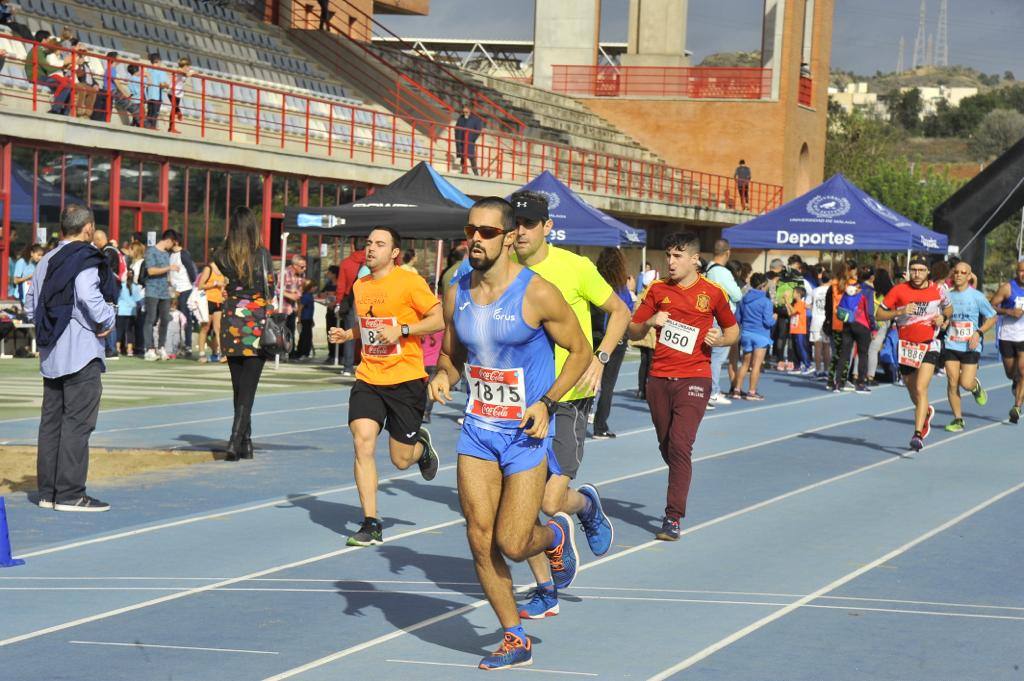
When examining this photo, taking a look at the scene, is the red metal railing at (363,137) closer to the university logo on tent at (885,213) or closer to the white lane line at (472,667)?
the university logo on tent at (885,213)

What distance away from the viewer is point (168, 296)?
74.0 ft

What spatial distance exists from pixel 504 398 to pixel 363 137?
94.3ft

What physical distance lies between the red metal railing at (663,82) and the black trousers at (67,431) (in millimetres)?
44716

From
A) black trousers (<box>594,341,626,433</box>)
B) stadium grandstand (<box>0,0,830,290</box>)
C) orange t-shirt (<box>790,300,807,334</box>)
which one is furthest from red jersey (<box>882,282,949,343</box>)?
stadium grandstand (<box>0,0,830,290</box>)

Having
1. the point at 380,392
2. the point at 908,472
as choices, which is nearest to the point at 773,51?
the point at 908,472

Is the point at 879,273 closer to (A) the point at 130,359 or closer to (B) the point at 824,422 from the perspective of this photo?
(B) the point at 824,422

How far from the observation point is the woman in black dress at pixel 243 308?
1199 centimetres

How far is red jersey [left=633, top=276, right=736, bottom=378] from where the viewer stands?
9906mm

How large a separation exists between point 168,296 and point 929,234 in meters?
13.1

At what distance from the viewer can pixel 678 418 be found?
9.82m

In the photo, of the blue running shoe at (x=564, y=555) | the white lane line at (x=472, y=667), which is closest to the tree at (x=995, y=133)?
the blue running shoe at (x=564, y=555)

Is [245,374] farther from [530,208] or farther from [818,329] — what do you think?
[818,329]

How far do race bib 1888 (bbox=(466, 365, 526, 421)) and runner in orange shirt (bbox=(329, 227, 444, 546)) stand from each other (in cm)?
287

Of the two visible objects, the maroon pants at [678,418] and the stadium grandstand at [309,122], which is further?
the stadium grandstand at [309,122]
